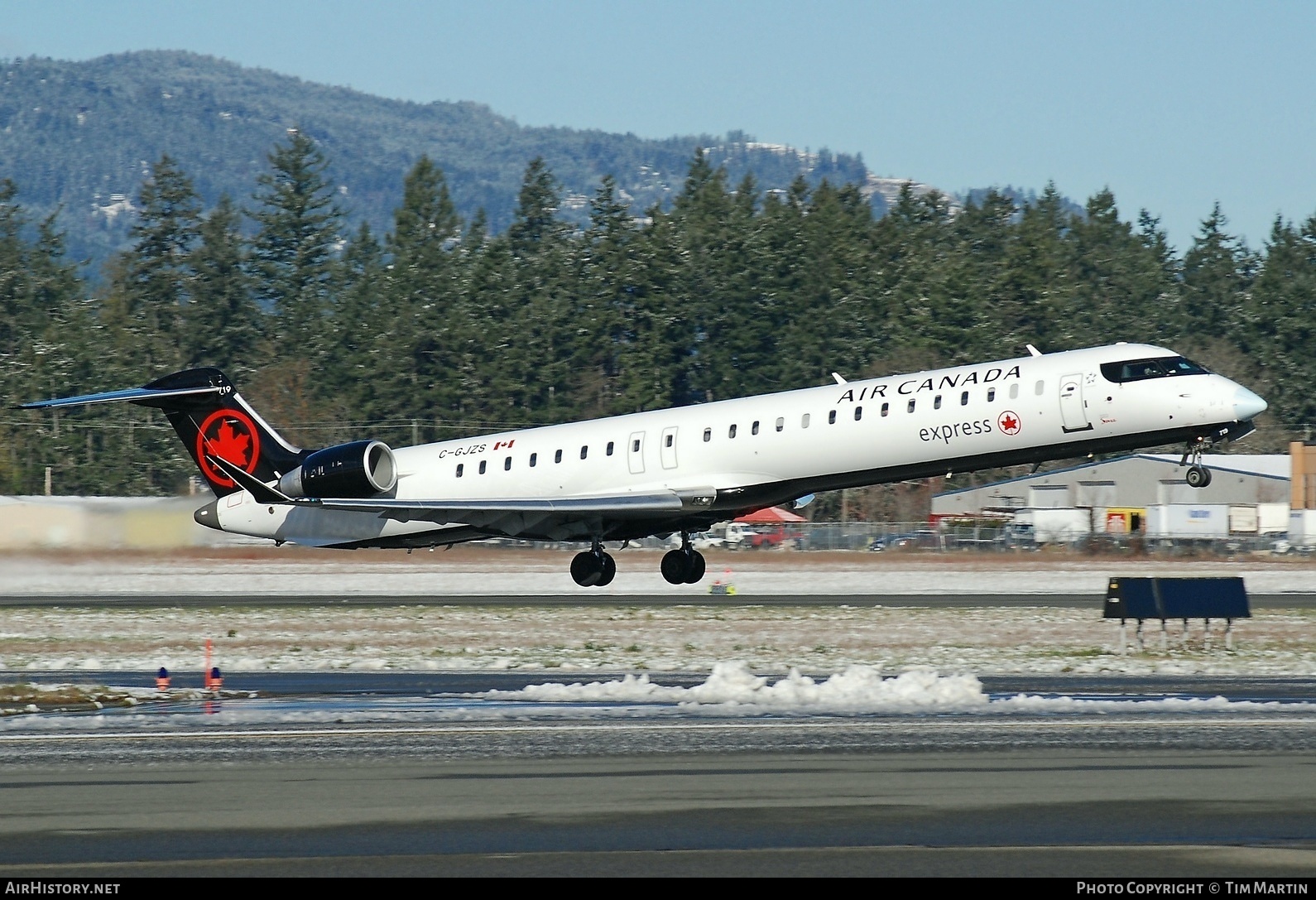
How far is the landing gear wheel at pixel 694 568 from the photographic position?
31.6 m

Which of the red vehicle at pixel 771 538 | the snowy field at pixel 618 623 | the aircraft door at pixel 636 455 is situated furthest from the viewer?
the red vehicle at pixel 771 538

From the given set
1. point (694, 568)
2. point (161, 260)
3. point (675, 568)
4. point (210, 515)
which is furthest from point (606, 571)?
point (161, 260)

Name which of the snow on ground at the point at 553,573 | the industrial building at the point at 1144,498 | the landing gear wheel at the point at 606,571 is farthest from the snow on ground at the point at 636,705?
the industrial building at the point at 1144,498

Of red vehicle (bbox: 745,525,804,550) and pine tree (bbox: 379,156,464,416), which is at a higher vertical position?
pine tree (bbox: 379,156,464,416)

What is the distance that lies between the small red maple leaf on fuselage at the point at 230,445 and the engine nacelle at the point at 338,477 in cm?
143

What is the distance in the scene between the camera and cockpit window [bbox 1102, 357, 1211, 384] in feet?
87.6

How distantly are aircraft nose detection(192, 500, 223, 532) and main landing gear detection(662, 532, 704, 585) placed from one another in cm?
934

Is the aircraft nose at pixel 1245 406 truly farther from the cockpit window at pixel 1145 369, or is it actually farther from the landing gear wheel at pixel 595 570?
the landing gear wheel at pixel 595 570

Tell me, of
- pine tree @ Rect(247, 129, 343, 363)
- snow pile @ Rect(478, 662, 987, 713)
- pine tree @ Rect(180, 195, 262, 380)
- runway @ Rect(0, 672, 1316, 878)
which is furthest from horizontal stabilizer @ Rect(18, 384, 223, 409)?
pine tree @ Rect(247, 129, 343, 363)

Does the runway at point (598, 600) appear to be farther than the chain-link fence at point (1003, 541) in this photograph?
No

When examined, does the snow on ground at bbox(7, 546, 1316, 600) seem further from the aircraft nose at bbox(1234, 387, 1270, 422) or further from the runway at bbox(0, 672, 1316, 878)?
the runway at bbox(0, 672, 1316, 878)

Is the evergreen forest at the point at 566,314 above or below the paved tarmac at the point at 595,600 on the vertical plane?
above

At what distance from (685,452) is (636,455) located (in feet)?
3.61

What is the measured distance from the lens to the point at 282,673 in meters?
22.5
